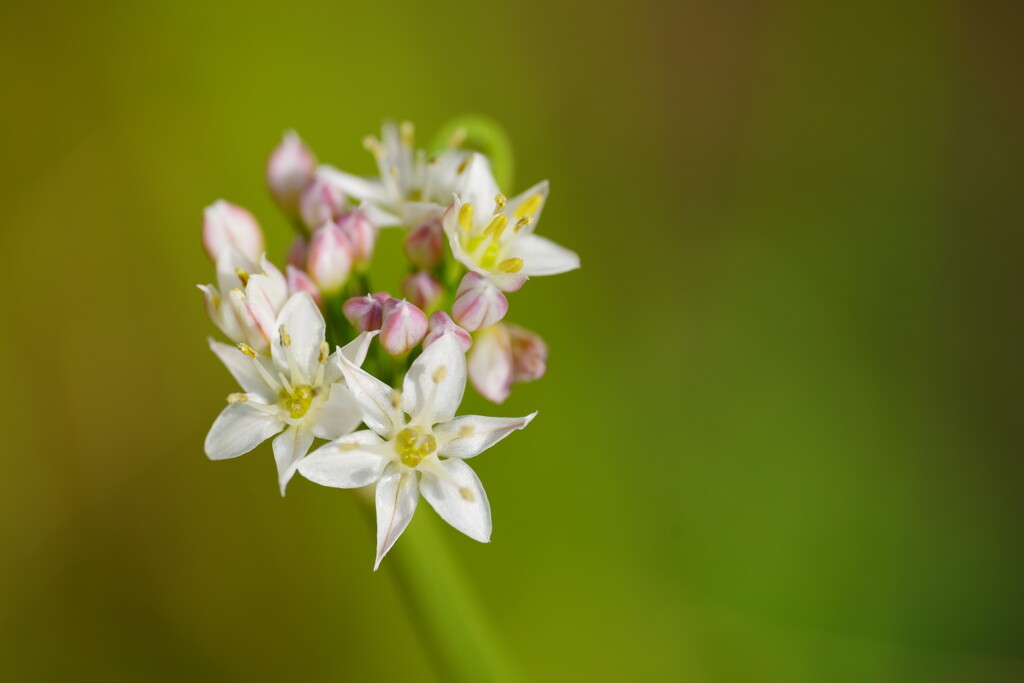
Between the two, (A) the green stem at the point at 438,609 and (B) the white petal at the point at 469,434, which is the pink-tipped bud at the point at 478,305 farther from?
(A) the green stem at the point at 438,609

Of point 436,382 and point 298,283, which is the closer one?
point 436,382

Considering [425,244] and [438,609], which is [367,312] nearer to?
[425,244]

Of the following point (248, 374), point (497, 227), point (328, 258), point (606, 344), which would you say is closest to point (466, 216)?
point (497, 227)

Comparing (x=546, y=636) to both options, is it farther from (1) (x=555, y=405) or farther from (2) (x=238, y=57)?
(2) (x=238, y=57)

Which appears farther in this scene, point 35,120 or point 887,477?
point 35,120

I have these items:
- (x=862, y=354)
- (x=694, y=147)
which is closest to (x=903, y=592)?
(x=862, y=354)

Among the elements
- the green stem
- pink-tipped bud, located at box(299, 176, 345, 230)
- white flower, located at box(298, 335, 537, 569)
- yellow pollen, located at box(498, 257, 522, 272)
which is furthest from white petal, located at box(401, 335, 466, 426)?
pink-tipped bud, located at box(299, 176, 345, 230)
